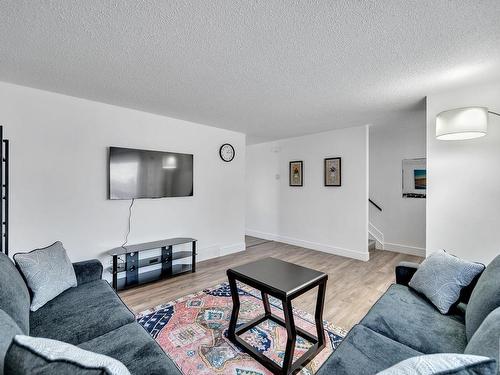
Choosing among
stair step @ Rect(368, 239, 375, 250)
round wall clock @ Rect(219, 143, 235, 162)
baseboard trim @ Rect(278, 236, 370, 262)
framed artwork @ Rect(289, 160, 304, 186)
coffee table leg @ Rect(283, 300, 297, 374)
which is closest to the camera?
coffee table leg @ Rect(283, 300, 297, 374)

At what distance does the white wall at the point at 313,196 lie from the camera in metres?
4.34

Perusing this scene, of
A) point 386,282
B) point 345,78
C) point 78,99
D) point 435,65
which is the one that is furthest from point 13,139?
point 386,282

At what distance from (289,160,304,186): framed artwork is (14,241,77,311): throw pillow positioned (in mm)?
4167

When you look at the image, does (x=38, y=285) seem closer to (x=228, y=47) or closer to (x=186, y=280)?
(x=186, y=280)

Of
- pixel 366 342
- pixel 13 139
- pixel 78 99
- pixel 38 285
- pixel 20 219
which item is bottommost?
pixel 366 342

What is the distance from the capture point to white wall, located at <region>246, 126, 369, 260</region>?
14.2 feet

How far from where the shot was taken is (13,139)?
2547mm

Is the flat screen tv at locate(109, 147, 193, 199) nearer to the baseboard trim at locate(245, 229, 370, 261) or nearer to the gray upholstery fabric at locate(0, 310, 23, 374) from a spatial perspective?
the gray upholstery fabric at locate(0, 310, 23, 374)

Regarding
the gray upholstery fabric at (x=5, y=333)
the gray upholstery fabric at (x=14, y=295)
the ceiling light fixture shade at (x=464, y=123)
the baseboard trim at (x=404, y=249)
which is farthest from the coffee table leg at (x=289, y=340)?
the baseboard trim at (x=404, y=249)

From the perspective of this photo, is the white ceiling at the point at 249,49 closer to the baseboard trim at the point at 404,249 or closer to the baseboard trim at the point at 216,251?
the baseboard trim at the point at 216,251

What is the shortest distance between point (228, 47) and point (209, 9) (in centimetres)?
40

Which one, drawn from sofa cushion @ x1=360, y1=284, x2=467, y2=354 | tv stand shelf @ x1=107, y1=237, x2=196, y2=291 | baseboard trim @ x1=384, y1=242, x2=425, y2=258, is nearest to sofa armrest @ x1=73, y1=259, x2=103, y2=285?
tv stand shelf @ x1=107, y1=237, x2=196, y2=291

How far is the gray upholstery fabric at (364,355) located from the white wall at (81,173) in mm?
2967

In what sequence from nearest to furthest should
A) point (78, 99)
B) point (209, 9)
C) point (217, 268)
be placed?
point (209, 9) → point (78, 99) → point (217, 268)
